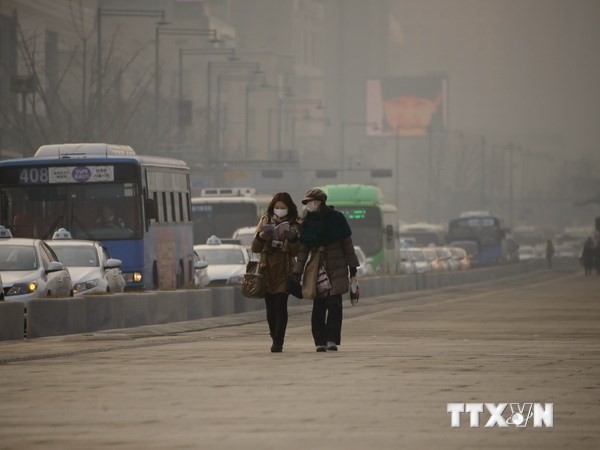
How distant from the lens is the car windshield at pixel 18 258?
31359 mm

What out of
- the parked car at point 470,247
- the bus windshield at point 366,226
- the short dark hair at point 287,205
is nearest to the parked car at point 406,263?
the bus windshield at point 366,226

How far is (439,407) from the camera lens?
15.3 metres

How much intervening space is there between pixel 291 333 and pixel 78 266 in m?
6.39

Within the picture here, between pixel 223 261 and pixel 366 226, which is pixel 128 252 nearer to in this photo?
pixel 223 261

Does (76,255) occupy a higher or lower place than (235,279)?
higher

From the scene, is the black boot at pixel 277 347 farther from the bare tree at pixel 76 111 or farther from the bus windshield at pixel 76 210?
the bare tree at pixel 76 111

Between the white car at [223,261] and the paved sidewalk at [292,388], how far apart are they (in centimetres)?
1660

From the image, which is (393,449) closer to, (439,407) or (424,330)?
(439,407)

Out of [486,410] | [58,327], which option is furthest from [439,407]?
[58,327]

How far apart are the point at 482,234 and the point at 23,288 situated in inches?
3662

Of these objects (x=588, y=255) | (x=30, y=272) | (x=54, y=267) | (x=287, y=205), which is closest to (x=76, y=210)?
(x=30, y=272)

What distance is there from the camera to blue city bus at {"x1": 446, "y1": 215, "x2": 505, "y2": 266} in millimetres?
122125

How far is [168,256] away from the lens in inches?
1647

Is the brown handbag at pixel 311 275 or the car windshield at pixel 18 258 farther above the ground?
the brown handbag at pixel 311 275
